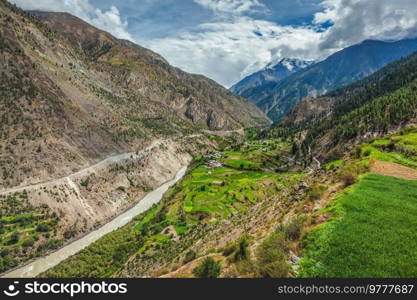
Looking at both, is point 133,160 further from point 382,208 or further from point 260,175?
point 382,208

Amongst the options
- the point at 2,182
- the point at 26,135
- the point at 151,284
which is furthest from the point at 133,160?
the point at 151,284

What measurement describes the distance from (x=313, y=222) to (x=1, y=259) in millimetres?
67448

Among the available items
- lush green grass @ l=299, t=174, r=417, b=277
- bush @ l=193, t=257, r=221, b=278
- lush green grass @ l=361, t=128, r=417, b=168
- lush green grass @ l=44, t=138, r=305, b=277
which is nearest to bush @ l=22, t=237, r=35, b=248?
lush green grass @ l=44, t=138, r=305, b=277

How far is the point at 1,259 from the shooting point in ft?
189

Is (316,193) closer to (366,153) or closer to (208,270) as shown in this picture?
(208,270)

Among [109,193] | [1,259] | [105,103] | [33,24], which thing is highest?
[33,24]

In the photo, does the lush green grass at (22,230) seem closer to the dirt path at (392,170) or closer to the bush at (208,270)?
the bush at (208,270)

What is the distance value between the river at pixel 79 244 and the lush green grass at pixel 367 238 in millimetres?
62206

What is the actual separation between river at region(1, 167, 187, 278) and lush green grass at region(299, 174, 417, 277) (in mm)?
62206

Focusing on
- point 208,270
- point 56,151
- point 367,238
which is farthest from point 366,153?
point 56,151

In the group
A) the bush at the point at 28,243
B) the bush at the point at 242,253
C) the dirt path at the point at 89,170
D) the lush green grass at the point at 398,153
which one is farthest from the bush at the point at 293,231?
the dirt path at the point at 89,170

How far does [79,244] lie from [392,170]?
72377 mm

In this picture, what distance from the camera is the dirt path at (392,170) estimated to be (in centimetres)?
2825

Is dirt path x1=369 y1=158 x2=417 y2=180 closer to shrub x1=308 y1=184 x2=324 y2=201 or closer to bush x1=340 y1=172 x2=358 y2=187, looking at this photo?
bush x1=340 y1=172 x2=358 y2=187
